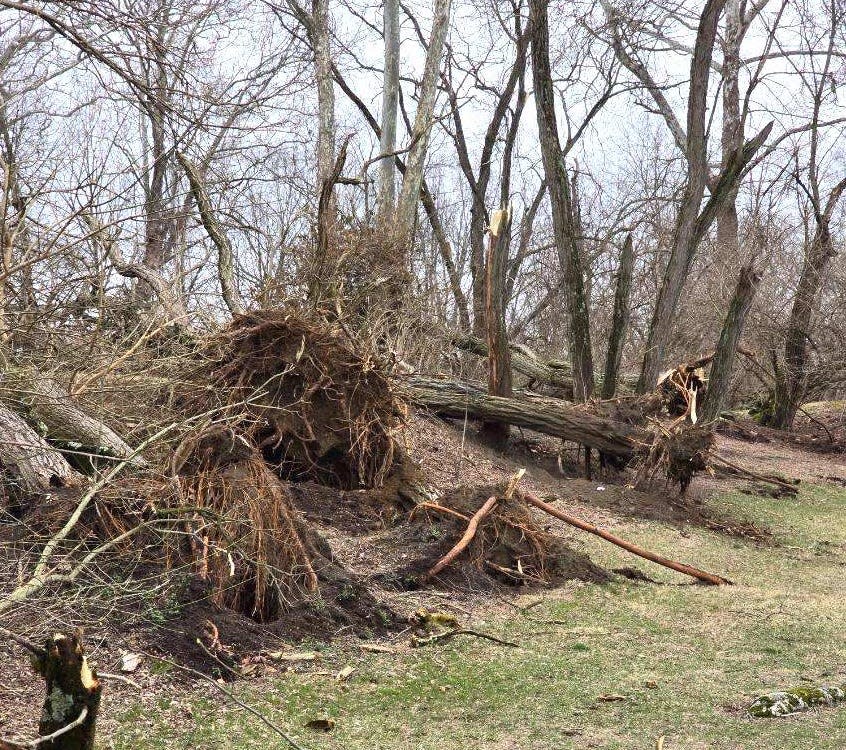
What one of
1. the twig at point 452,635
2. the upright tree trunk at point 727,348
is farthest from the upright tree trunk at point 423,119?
the twig at point 452,635

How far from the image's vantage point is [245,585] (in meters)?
5.47

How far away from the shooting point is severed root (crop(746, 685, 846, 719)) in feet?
13.9

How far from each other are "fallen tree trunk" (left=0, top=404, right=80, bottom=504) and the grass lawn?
2.44 m

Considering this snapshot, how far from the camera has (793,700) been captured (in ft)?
14.2

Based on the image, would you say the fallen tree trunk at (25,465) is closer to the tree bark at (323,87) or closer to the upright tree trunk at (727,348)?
the upright tree trunk at (727,348)

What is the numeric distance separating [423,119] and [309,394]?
9.18m

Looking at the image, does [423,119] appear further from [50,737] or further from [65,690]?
[50,737]

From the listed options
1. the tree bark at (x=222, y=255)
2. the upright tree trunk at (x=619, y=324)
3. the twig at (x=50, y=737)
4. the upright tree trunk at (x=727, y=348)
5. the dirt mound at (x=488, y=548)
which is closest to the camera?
the twig at (x=50, y=737)

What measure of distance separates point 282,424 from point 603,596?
10.3 ft

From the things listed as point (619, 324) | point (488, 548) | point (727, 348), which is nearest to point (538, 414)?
point (727, 348)

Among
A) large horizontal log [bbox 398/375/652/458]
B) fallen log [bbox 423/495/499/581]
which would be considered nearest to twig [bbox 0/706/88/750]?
fallen log [bbox 423/495/499/581]

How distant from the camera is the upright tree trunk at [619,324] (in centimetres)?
1328

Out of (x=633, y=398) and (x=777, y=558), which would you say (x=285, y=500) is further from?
(x=633, y=398)

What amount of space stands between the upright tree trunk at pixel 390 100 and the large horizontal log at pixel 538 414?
566 centimetres
